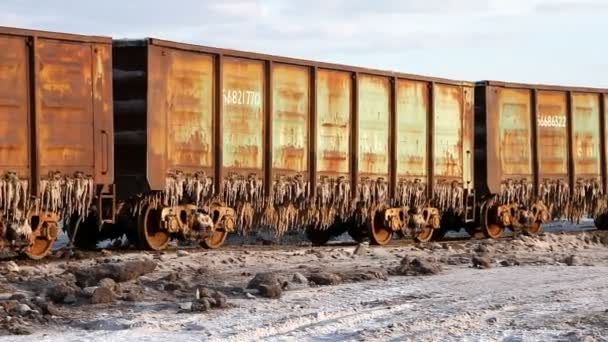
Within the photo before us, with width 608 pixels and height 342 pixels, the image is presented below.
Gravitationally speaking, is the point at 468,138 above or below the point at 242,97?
below

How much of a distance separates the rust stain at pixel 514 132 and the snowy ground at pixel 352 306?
24.7 ft

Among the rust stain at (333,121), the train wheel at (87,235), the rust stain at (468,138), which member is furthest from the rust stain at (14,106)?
the rust stain at (468,138)

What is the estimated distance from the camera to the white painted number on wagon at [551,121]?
2361 cm

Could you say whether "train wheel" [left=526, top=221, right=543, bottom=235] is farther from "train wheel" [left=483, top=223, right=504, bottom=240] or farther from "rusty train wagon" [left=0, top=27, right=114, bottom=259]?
"rusty train wagon" [left=0, top=27, right=114, bottom=259]

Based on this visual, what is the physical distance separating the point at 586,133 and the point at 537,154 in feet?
7.21

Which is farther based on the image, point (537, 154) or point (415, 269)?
point (537, 154)

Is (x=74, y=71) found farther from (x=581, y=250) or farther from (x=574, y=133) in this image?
(x=574, y=133)

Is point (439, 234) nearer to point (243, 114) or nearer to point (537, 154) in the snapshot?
point (537, 154)

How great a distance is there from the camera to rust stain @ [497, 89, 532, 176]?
2261 cm

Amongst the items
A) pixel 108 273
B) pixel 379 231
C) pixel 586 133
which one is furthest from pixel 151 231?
pixel 586 133

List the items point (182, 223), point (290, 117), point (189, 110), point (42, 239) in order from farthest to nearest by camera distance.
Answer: point (290, 117) → point (189, 110) → point (182, 223) → point (42, 239)

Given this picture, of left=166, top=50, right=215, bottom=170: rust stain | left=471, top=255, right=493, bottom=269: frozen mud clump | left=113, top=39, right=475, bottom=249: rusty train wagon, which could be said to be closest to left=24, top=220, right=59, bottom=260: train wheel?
left=113, top=39, right=475, bottom=249: rusty train wagon

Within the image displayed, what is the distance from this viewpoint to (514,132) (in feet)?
75.2

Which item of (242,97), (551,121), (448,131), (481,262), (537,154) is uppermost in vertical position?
(242,97)
